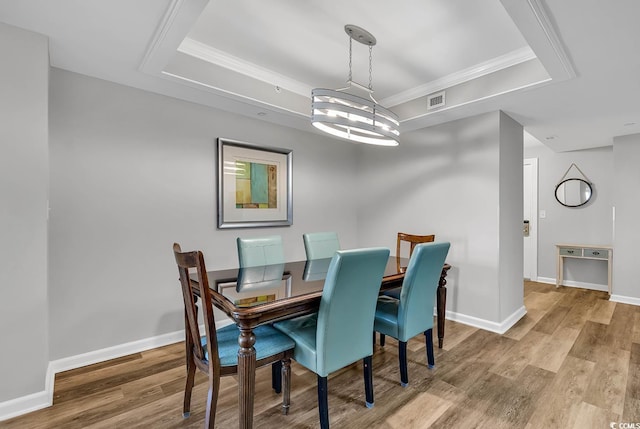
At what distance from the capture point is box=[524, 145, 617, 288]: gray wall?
4.72 m

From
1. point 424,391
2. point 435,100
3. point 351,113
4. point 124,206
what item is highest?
point 435,100

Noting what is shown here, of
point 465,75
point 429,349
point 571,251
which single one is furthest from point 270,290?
point 571,251

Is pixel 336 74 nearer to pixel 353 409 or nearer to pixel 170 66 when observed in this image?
pixel 170 66

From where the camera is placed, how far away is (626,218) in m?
4.04

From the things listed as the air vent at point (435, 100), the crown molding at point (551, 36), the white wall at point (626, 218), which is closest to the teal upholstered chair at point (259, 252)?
the air vent at point (435, 100)

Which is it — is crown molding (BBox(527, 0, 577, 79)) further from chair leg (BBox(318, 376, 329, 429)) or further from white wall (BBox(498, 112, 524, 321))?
chair leg (BBox(318, 376, 329, 429))

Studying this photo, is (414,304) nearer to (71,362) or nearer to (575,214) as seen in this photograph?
(71,362)

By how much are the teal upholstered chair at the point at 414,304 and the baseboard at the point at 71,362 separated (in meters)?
1.83

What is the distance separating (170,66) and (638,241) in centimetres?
569

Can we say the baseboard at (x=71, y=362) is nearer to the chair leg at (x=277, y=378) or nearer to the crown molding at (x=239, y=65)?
the chair leg at (x=277, y=378)

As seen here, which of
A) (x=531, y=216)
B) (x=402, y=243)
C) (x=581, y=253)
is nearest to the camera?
(x=402, y=243)

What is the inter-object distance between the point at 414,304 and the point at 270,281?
3.37 feet

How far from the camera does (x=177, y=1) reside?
5.31 feet

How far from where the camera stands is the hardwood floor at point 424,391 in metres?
1.81
